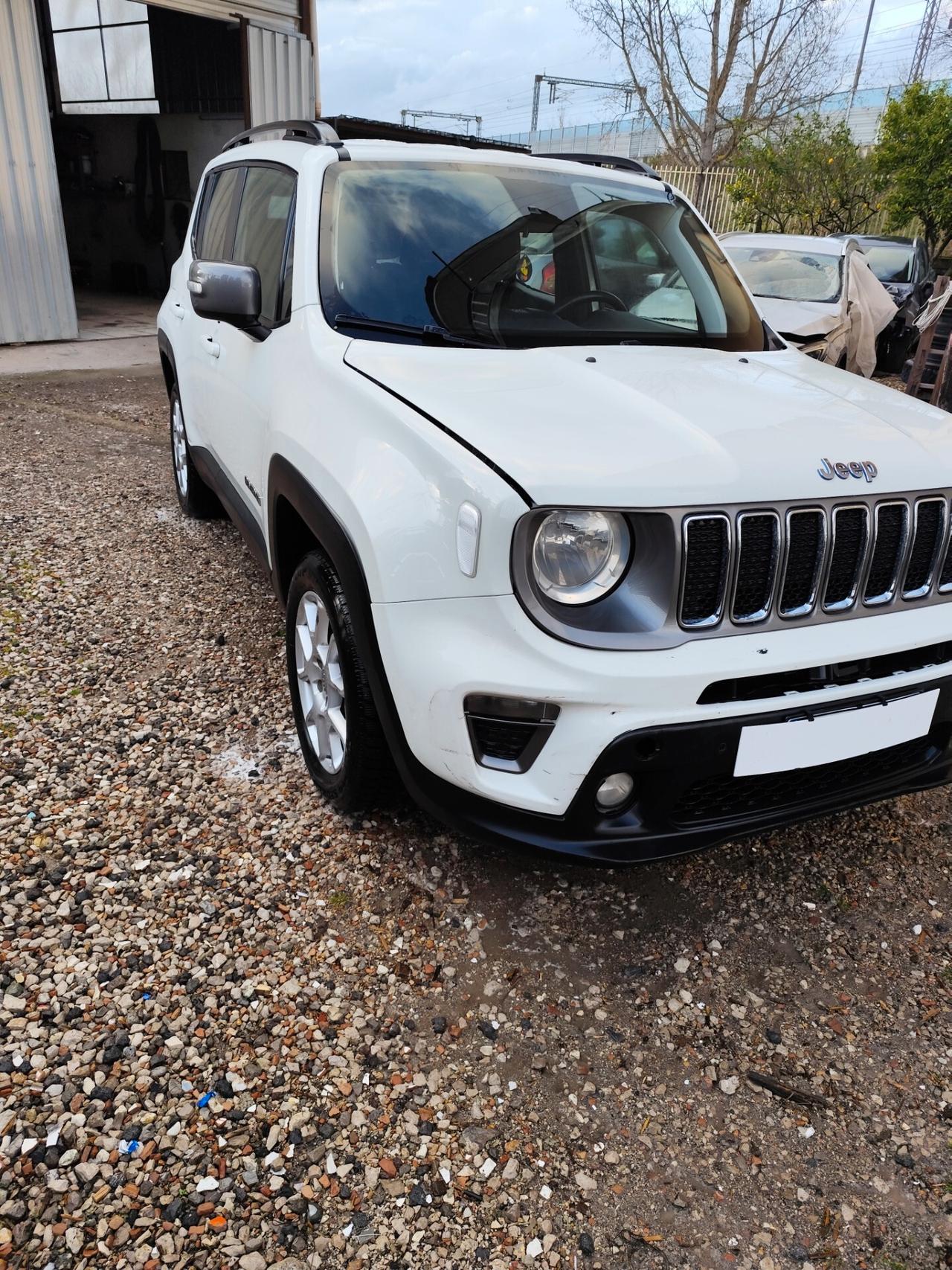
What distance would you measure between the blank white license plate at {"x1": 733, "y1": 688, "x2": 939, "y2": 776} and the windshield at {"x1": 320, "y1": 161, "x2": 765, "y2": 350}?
137 cm

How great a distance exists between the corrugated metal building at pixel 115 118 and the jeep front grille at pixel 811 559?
10.1 m

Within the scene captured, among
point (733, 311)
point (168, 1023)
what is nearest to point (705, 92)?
point (733, 311)

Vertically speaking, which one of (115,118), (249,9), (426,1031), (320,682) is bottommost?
(426,1031)

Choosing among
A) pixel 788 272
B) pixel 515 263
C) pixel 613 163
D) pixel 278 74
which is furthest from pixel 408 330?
pixel 278 74

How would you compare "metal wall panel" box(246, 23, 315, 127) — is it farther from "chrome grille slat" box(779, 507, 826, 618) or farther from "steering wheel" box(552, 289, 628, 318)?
"chrome grille slat" box(779, 507, 826, 618)

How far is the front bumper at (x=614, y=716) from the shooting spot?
179cm

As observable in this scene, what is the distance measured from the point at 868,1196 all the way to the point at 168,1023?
148cm

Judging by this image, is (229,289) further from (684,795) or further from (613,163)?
(684,795)

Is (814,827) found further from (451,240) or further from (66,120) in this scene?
(66,120)

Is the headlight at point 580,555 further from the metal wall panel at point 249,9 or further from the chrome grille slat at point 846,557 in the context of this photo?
the metal wall panel at point 249,9

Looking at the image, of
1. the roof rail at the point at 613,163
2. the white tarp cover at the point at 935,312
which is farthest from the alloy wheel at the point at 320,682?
the white tarp cover at the point at 935,312

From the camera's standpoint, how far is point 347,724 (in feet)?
7.73

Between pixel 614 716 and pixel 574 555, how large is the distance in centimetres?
34

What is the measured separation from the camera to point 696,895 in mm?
2484
